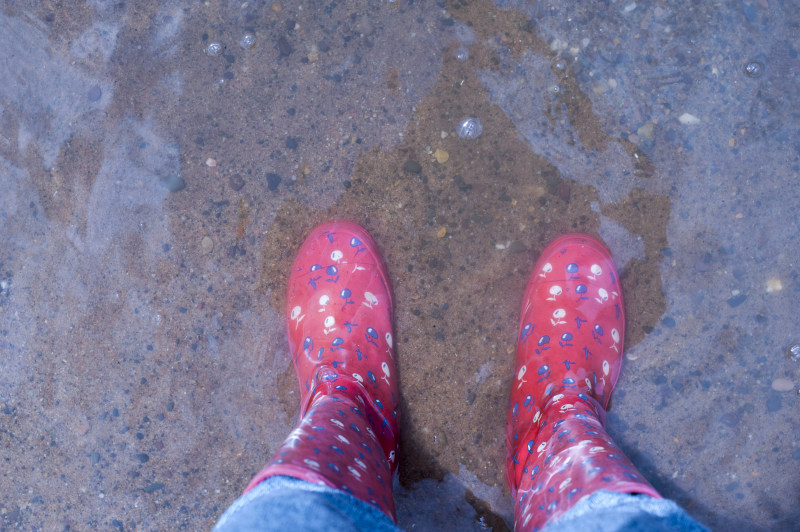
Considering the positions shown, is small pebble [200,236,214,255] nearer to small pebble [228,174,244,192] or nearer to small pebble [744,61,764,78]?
small pebble [228,174,244,192]

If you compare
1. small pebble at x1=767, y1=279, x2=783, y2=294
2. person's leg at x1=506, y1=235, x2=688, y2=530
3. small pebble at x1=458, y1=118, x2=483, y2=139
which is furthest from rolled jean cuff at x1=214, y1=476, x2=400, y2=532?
small pebble at x1=767, y1=279, x2=783, y2=294

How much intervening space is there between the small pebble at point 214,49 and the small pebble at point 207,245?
676 mm

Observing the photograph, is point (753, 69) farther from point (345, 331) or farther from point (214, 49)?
point (214, 49)

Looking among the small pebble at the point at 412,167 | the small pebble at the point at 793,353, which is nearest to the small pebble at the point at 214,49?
the small pebble at the point at 412,167

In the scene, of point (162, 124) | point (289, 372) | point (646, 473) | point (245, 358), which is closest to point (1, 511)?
point (245, 358)

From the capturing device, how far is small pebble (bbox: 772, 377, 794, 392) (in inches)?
66.3

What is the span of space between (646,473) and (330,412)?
1.18 m

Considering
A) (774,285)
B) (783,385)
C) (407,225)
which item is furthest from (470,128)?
(783,385)

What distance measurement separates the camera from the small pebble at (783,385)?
168 centimetres

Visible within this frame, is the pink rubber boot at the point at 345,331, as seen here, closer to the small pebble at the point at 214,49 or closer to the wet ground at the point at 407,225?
the wet ground at the point at 407,225

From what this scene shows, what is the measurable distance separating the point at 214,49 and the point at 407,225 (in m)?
0.96

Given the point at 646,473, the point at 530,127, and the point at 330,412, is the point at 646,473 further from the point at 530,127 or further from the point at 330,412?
the point at 530,127

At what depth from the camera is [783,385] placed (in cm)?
168

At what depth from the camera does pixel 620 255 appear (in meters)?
1.71
